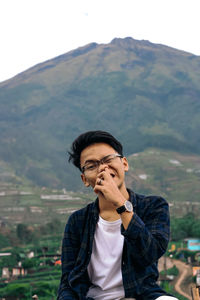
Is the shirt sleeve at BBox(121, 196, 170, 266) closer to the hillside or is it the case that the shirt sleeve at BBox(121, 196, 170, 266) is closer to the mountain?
the hillside

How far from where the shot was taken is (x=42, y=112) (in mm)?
81500

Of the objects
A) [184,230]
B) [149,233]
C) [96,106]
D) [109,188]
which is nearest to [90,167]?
[109,188]

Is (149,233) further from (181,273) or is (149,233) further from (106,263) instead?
(181,273)

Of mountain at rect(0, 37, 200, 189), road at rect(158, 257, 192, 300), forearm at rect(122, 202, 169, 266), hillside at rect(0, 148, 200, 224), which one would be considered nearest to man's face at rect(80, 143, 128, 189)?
forearm at rect(122, 202, 169, 266)

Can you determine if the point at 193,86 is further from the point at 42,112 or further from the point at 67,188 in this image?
the point at 67,188

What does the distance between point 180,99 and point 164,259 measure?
66.5m

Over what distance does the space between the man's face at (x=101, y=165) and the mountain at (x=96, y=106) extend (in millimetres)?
59177

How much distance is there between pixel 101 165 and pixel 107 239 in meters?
0.33

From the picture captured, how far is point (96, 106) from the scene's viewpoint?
84938 millimetres

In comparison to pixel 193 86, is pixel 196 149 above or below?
below

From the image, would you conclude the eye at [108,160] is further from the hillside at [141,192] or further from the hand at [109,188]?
the hillside at [141,192]

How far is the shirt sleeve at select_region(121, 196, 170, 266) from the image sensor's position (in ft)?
5.16

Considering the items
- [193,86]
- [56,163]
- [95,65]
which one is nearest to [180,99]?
[193,86]

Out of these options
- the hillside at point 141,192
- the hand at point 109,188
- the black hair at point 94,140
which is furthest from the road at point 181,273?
the hillside at point 141,192
